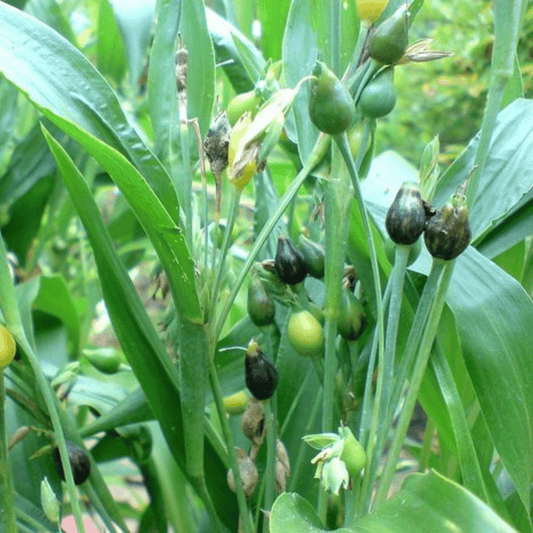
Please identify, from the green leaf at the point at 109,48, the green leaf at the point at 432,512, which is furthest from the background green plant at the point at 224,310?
the green leaf at the point at 109,48

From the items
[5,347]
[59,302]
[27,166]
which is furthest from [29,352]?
[27,166]

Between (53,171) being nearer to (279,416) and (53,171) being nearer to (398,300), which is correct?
(279,416)

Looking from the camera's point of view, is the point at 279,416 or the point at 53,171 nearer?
the point at 279,416

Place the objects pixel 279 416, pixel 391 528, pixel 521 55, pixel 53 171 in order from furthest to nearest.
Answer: pixel 521 55 < pixel 53 171 < pixel 279 416 < pixel 391 528

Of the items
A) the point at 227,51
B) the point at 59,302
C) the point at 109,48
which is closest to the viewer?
the point at 227,51

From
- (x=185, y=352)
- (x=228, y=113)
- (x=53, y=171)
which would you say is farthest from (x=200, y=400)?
(x=53, y=171)

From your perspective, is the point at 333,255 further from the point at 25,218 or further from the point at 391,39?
the point at 25,218
